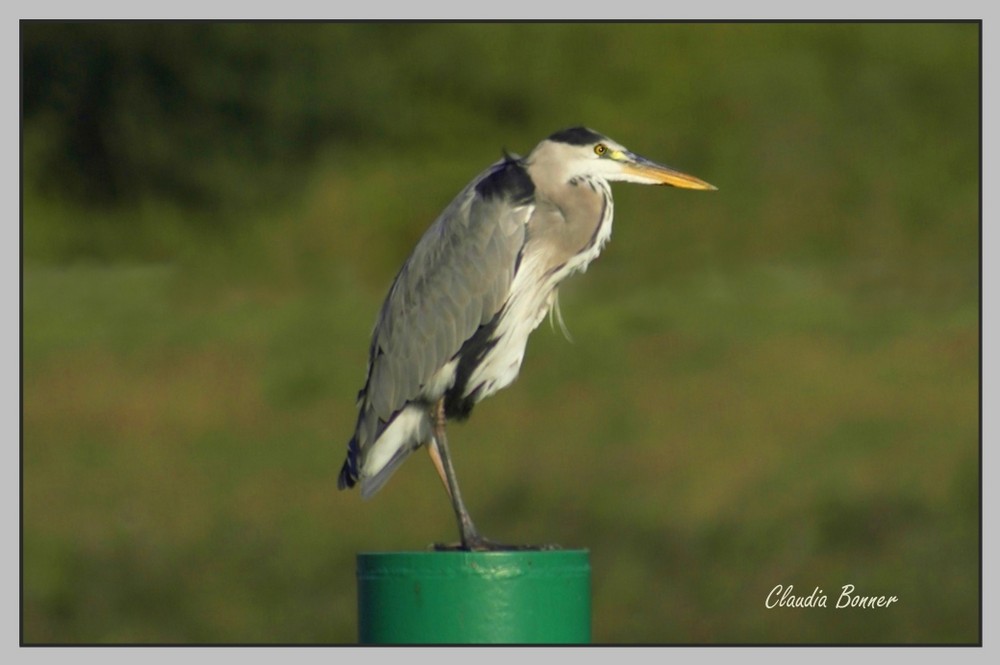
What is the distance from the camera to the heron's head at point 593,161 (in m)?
5.41

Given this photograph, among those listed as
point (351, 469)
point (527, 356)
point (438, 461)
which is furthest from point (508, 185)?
point (527, 356)

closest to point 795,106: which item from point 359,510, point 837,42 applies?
point 837,42

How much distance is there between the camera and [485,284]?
538cm

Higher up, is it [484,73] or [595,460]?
[484,73]

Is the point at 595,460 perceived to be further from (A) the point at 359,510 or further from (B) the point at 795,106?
(B) the point at 795,106

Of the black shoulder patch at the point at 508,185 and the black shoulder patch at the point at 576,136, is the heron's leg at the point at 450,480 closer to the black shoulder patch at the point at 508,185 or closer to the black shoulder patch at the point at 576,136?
the black shoulder patch at the point at 508,185

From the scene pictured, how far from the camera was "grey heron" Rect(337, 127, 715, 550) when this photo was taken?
5375 mm

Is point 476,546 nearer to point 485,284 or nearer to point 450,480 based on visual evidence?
point 450,480

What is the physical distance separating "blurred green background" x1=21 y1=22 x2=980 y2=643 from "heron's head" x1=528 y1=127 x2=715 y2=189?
459 centimetres

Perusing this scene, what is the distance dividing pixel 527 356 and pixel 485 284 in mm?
5097

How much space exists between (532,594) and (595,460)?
19.0 ft

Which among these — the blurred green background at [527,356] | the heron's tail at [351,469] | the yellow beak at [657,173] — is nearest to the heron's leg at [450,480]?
the heron's tail at [351,469]

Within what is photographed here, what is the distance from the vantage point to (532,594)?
4.54 meters

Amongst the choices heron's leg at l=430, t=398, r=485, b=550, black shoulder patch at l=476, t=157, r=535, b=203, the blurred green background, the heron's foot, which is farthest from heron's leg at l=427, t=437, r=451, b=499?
the blurred green background
